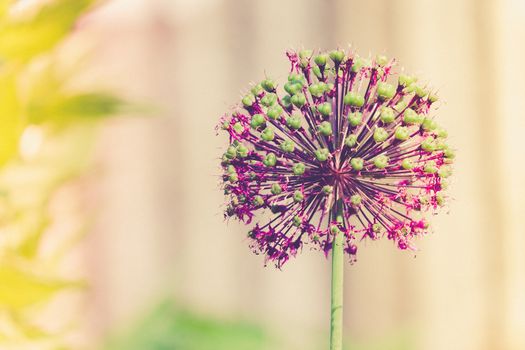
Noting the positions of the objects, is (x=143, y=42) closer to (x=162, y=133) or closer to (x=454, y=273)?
(x=162, y=133)

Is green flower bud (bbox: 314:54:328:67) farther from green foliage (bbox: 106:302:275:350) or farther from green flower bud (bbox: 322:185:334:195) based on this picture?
Result: green foliage (bbox: 106:302:275:350)

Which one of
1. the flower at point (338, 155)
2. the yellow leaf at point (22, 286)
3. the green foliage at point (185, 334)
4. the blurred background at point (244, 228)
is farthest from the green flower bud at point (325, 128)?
the blurred background at point (244, 228)

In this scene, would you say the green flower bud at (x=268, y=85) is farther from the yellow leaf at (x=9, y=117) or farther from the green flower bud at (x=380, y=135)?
the yellow leaf at (x=9, y=117)

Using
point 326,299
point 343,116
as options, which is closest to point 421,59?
point 326,299

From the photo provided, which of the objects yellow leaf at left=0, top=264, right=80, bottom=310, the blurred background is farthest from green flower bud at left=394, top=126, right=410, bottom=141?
the blurred background

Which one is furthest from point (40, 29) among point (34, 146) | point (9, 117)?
point (34, 146)
